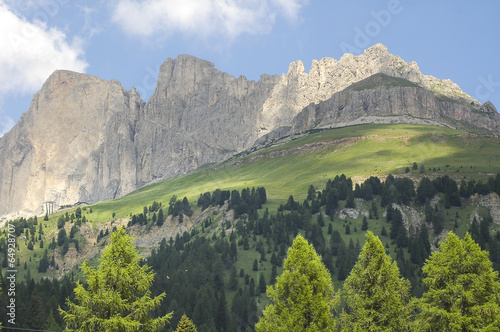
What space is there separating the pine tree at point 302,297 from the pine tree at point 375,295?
6.23 feet

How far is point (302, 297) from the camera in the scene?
129ft

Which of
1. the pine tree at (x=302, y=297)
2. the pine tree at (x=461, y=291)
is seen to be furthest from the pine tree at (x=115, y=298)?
the pine tree at (x=461, y=291)

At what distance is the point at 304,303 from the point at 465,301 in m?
13.0

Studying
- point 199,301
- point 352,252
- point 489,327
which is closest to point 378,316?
point 489,327

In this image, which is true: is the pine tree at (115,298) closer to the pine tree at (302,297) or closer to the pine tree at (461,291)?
the pine tree at (302,297)

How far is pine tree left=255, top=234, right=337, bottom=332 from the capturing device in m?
38.7

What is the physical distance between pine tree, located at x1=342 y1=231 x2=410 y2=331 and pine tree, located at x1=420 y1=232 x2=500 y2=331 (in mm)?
2193

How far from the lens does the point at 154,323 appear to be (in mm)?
34531

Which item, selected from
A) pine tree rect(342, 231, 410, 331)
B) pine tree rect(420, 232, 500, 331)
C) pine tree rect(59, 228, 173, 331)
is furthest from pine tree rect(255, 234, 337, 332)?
pine tree rect(59, 228, 173, 331)

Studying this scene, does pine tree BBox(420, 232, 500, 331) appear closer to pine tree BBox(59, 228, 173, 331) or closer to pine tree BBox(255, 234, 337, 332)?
pine tree BBox(255, 234, 337, 332)

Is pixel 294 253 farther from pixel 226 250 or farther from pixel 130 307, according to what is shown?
pixel 226 250

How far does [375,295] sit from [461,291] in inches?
265

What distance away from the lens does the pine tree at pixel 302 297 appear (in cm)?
3869

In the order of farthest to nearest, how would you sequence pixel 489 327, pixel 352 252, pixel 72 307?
pixel 352 252 → pixel 489 327 → pixel 72 307
